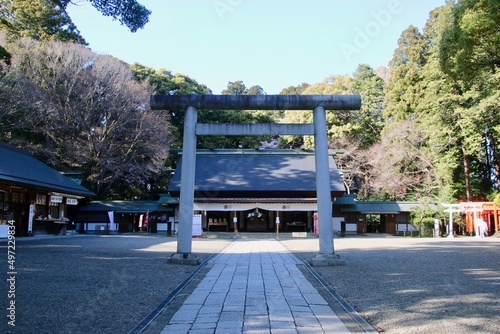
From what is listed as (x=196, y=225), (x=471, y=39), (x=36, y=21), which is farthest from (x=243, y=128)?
(x=36, y=21)

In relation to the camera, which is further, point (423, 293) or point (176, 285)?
point (176, 285)

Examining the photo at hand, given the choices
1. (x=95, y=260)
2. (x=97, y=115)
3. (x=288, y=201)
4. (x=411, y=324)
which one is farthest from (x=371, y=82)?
(x=411, y=324)

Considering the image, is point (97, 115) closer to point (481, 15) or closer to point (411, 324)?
point (481, 15)

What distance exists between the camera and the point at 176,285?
621cm

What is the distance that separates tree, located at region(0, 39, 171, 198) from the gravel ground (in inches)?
638

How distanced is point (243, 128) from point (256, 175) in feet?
55.0

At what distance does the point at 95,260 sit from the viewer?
9.07m

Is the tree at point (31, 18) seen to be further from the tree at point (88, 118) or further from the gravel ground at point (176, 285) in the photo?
the gravel ground at point (176, 285)

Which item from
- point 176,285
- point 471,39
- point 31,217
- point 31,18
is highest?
point 31,18

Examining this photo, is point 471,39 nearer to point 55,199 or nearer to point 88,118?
point 55,199

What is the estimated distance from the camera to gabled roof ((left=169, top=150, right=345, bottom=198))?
24188mm

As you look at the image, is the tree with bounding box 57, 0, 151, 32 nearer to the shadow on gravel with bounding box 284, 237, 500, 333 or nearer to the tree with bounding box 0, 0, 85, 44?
the shadow on gravel with bounding box 284, 237, 500, 333

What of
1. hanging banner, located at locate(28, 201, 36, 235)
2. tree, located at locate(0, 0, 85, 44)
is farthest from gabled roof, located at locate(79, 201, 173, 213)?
tree, located at locate(0, 0, 85, 44)

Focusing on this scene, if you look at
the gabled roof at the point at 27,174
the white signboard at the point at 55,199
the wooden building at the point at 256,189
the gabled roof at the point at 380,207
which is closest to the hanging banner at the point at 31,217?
the gabled roof at the point at 27,174
